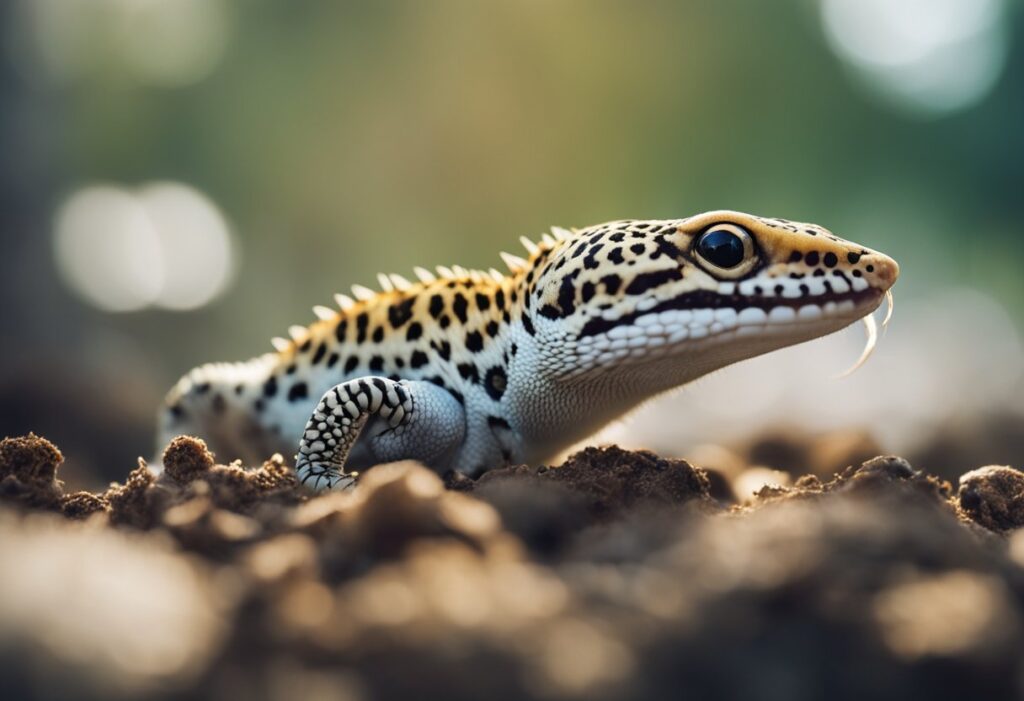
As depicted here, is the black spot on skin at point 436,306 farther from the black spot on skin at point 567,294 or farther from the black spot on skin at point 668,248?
the black spot on skin at point 668,248

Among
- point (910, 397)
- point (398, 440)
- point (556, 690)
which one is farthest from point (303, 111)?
point (556, 690)

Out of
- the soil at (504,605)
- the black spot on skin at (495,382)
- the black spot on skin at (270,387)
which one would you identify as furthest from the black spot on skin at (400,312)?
the soil at (504,605)

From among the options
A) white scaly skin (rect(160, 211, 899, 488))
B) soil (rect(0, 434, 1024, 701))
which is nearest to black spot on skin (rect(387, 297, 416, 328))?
white scaly skin (rect(160, 211, 899, 488))

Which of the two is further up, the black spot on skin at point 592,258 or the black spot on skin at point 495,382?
the black spot on skin at point 592,258

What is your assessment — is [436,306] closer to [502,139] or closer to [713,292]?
[713,292]

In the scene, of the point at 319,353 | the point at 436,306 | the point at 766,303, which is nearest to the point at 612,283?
the point at 766,303

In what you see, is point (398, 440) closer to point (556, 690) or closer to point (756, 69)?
point (556, 690)
